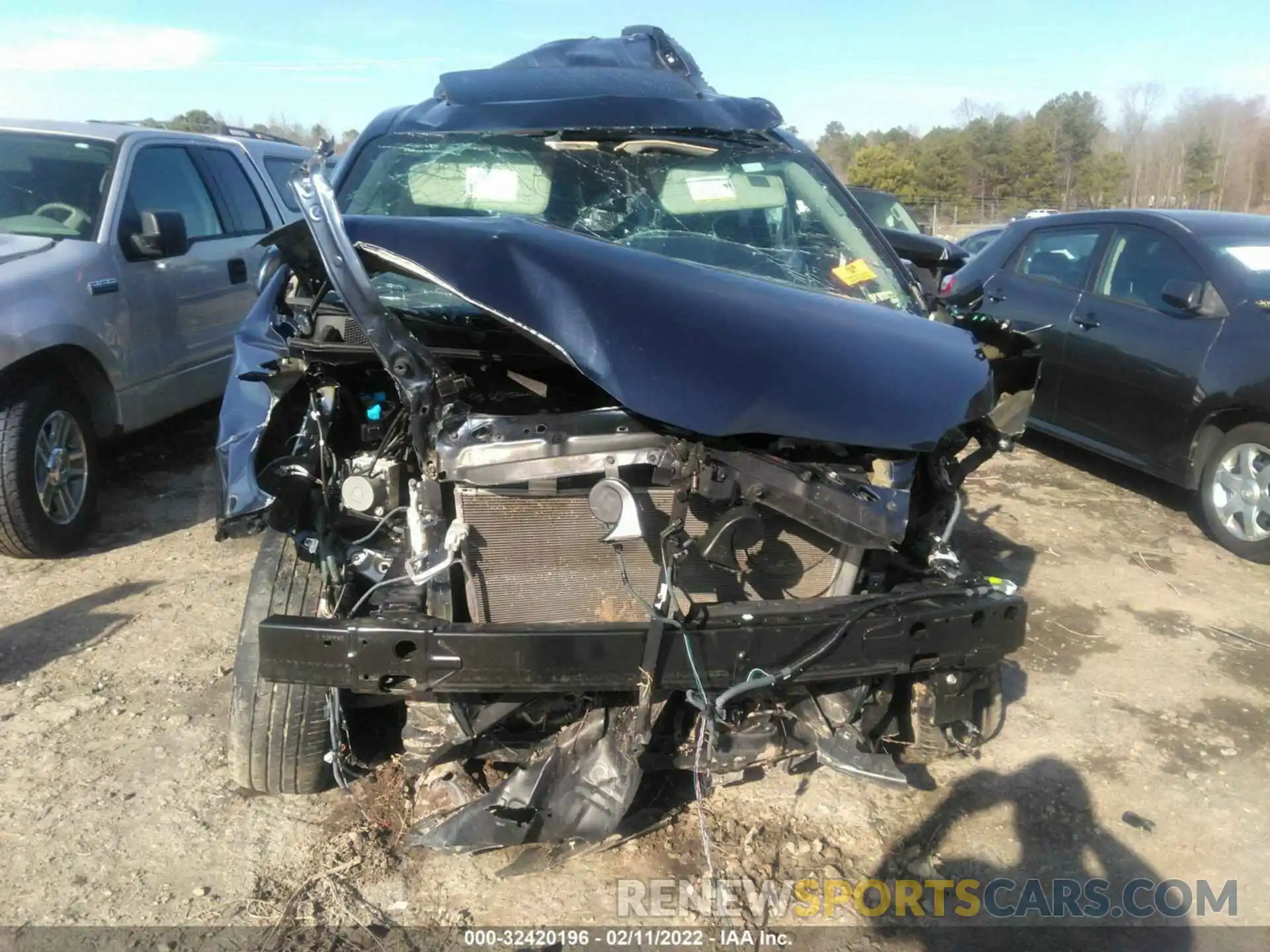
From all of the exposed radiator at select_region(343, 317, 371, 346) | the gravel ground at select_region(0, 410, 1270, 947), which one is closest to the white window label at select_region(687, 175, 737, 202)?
the exposed radiator at select_region(343, 317, 371, 346)

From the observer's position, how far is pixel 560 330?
236 centimetres

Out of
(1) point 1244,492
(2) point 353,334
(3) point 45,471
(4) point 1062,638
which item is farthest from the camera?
(1) point 1244,492

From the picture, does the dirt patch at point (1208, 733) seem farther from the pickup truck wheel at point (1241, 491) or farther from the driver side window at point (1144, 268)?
the driver side window at point (1144, 268)

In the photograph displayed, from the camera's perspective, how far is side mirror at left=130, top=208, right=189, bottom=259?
4.95 m

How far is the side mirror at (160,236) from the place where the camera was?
4.95 m

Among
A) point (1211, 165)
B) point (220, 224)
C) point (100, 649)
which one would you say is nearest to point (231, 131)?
point (220, 224)

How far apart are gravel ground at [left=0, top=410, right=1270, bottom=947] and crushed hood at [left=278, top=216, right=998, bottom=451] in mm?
1283

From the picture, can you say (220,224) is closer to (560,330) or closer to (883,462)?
(560,330)

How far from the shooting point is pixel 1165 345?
210 inches

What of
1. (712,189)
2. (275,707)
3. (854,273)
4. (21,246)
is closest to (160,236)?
(21,246)

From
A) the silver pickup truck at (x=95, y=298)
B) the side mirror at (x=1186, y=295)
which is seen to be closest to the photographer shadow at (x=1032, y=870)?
the side mirror at (x=1186, y=295)

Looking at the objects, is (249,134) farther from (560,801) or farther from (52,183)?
(560,801)

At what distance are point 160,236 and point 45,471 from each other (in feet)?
4.36

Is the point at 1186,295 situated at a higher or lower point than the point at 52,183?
lower
